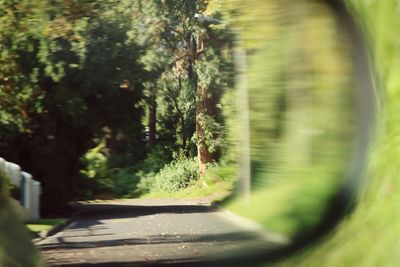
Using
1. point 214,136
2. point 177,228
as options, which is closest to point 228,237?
point 177,228

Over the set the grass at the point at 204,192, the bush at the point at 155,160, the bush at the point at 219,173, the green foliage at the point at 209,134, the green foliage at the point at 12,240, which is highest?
the green foliage at the point at 209,134

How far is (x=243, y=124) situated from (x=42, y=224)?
48.3 inches

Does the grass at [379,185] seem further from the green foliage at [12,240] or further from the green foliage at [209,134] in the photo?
the green foliage at [12,240]

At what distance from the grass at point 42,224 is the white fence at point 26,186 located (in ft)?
Answer: 0.11

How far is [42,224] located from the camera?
3.11 metres

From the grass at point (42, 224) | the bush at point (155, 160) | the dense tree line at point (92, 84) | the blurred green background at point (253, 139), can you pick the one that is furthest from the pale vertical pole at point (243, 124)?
the grass at point (42, 224)

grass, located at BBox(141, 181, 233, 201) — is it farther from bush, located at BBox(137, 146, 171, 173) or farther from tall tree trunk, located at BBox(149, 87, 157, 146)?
tall tree trunk, located at BBox(149, 87, 157, 146)

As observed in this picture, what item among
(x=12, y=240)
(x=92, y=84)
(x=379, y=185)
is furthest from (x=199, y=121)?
(x=379, y=185)

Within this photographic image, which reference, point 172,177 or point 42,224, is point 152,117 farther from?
point 42,224

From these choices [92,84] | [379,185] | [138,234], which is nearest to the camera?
[92,84]

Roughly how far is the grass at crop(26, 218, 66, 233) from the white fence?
0.11 ft

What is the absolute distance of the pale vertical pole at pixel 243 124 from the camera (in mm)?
3379

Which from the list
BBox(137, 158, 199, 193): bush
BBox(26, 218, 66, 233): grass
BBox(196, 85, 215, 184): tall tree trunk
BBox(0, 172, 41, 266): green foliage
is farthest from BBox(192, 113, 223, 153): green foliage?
BBox(0, 172, 41, 266): green foliage

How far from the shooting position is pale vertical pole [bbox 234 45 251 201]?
338cm
